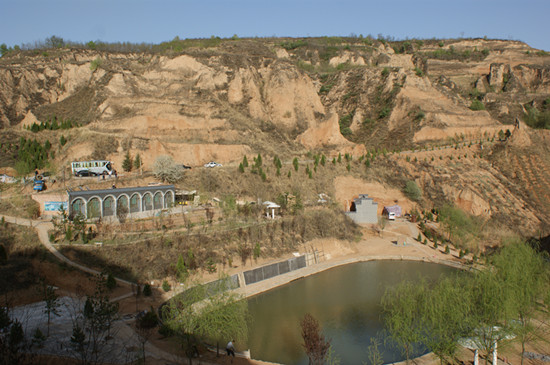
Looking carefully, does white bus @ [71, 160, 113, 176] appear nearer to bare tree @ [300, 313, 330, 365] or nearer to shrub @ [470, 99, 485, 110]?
bare tree @ [300, 313, 330, 365]

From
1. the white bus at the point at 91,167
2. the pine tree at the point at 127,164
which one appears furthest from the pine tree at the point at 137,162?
the white bus at the point at 91,167

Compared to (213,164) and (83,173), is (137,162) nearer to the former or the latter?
(83,173)

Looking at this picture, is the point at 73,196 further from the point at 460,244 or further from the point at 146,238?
the point at 460,244

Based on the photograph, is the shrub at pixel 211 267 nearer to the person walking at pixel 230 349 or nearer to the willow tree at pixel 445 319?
the person walking at pixel 230 349

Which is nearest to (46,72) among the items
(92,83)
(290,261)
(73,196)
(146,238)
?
(92,83)

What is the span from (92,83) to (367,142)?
3627 cm

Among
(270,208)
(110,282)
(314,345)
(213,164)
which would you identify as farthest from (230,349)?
(213,164)

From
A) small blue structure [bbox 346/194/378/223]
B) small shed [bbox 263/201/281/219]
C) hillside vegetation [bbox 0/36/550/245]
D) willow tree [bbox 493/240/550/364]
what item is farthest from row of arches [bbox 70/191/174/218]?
willow tree [bbox 493/240/550/364]

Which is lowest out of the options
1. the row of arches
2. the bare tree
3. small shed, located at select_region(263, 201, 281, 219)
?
the bare tree

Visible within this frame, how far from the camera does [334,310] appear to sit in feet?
80.8

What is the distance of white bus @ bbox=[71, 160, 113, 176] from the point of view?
1444 inches

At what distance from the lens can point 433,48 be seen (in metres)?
105

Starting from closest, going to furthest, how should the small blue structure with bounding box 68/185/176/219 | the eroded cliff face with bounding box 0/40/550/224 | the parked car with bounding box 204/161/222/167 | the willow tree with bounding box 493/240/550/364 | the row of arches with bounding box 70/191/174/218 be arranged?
the willow tree with bounding box 493/240/550/364, the small blue structure with bounding box 68/185/176/219, the row of arches with bounding box 70/191/174/218, the parked car with bounding box 204/161/222/167, the eroded cliff face with bounding box 0/40/550/224

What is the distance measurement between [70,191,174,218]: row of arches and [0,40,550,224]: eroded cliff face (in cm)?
774
